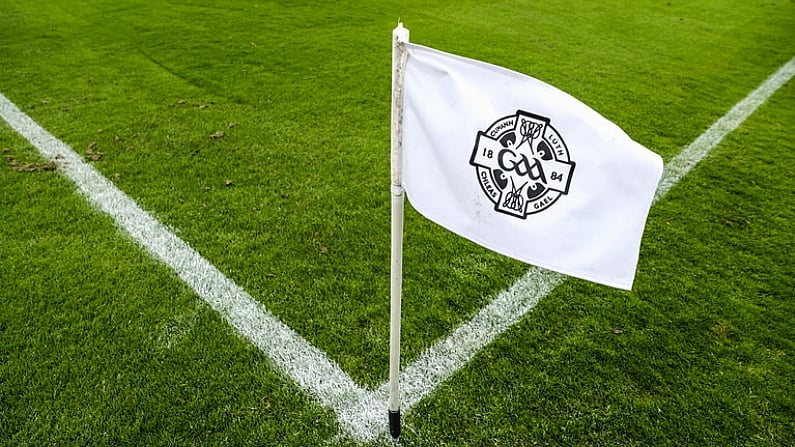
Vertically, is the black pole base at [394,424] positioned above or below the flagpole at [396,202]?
below

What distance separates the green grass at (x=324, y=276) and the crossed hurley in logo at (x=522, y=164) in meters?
1.19

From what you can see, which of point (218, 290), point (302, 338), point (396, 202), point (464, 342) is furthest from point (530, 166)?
point (218, 290)

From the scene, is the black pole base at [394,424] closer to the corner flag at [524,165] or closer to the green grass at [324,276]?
the green grass at [324,276]

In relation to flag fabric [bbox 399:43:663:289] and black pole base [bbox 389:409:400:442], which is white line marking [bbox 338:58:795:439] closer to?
black pole base [bbox 389:409:400:442]

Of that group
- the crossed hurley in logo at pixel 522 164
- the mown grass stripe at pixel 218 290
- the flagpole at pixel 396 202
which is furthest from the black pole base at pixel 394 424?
the crossed hurley in logo at pixel 522 164

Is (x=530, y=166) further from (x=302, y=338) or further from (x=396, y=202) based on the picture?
(x=302, y=338)

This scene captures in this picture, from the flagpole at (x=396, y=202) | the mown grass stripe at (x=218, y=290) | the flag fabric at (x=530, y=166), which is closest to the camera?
the flag fabric at (x=530, y=166)

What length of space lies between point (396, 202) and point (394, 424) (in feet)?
3.11

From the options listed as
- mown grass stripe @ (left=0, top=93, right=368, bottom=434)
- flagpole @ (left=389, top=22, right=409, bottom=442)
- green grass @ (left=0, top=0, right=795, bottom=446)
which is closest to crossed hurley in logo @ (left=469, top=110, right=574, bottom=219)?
flagpole @ (left=389, top=22, right=409, bottom=442)

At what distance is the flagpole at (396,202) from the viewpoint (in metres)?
1.64

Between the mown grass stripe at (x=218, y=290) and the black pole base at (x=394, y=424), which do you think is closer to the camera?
the black pole base at (x=394, y=424)

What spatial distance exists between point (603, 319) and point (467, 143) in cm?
174

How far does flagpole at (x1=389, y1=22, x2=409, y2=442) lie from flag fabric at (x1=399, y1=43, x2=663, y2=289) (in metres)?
0.02

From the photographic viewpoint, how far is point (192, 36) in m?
6.69
